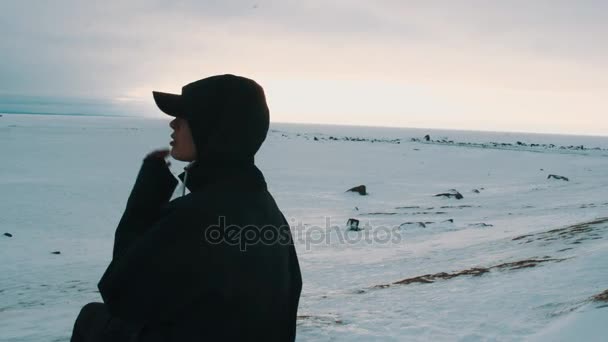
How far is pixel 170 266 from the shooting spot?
6.79 feet

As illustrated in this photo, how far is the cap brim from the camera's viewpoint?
2.33m

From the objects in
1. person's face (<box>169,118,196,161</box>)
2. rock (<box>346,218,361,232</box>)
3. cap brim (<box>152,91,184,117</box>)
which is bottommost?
rock (<box>346,218,361,232</box>)

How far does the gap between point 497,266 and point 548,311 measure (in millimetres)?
2489

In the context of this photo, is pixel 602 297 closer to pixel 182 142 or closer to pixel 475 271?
pixel 475 271

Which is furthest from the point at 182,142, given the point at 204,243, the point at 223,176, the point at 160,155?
the point at 204,243

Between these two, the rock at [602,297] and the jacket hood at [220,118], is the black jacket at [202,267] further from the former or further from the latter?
the rock at [602,297]

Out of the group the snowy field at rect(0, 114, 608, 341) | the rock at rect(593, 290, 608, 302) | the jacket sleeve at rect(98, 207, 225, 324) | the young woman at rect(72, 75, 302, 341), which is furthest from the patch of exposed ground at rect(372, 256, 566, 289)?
the jacket sleeve at rect(98, 207, 225, 324)

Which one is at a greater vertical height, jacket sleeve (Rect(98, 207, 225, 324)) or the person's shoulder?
the person's shoulder

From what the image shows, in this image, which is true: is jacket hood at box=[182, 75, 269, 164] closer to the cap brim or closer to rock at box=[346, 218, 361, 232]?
the cap brim

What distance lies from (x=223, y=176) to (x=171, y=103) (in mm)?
426

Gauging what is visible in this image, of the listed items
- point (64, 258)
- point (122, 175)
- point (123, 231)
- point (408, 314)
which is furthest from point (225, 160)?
point (122, 175)

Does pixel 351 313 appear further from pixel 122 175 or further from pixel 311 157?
pixel 311 157

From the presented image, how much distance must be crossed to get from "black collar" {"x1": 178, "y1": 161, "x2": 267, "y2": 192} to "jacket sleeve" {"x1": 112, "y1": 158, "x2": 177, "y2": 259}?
0.11m

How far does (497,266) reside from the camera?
7.82 m
